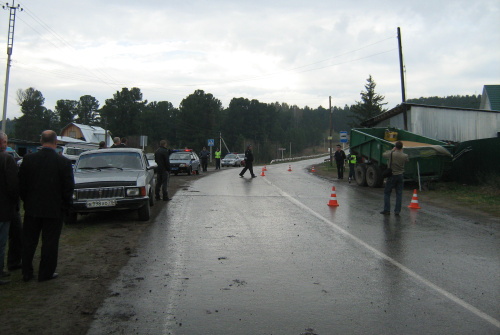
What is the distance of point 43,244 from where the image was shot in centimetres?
570

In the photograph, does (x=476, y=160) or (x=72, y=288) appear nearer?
(x=72, y=288)

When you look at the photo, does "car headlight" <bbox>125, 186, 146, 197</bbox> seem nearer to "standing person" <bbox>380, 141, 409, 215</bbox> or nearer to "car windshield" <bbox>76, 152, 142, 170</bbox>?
"car windshield" <bbox>76, 152, 142, 170</bbox>

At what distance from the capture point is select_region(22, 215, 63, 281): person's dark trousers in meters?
5.63

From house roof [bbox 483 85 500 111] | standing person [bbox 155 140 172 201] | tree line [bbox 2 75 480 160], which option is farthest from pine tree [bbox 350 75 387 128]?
standing person [bbox 155 140 172 201]

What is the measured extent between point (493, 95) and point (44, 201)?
3826 cm

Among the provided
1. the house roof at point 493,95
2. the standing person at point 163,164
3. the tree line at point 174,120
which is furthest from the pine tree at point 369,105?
the standing person at point 163,164

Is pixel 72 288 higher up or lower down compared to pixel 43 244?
lower down

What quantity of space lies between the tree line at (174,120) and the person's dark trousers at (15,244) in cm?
7264

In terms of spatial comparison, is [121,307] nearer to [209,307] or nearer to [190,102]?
[209,307]

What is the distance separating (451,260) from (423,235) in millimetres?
1974

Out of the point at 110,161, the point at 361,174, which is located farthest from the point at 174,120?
the point at 110,161

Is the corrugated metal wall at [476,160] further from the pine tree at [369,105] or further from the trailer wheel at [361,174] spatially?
the pine tree at [369,105]

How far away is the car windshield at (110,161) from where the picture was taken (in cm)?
1084

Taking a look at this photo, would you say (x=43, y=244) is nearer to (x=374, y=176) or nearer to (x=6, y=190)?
(x=6, y=190)
